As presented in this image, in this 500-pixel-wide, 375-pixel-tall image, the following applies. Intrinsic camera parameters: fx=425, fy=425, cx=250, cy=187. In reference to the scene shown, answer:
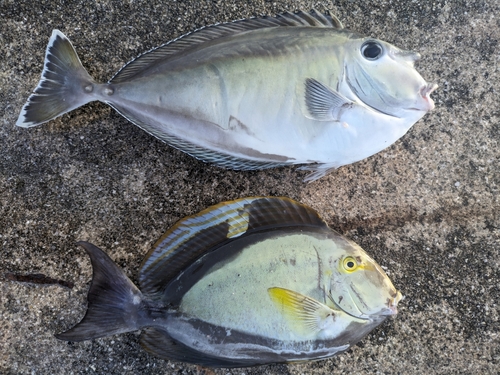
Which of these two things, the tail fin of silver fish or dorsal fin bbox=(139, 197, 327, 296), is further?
dorsal fin bbox=(139, 197, 327, 296)

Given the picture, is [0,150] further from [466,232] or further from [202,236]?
[466,232]

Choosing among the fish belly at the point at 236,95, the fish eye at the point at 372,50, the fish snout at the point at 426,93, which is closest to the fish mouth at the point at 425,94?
the fish snout at the point at 426,93

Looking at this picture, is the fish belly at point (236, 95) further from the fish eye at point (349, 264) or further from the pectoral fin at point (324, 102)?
the fish eye at point (349, 264)

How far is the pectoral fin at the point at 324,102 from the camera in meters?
1.37

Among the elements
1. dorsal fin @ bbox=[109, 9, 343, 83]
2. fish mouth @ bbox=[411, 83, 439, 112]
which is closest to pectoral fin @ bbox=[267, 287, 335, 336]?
fish mouth @ bbox=[411, 83, 439, 112]

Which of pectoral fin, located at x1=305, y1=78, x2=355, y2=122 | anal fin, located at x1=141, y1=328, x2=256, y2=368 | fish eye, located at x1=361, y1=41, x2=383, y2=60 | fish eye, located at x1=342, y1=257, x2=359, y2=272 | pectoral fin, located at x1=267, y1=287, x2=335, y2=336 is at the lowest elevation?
anal fin, located at x1=141, y1=328, x2=256, y2=368

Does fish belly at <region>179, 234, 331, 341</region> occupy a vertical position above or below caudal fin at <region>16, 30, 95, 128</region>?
below

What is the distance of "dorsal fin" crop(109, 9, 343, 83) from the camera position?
146 centimetres

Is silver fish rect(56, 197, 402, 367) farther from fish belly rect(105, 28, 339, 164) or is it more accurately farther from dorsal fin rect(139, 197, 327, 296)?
fish belly rect(105, 28, 339, 164)

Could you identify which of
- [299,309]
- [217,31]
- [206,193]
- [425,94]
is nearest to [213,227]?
[206,193]

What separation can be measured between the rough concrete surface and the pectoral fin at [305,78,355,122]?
0.34 metres

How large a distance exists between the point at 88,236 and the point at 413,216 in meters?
1.25

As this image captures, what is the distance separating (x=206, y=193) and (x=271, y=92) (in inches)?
18.8

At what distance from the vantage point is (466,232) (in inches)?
66.1
